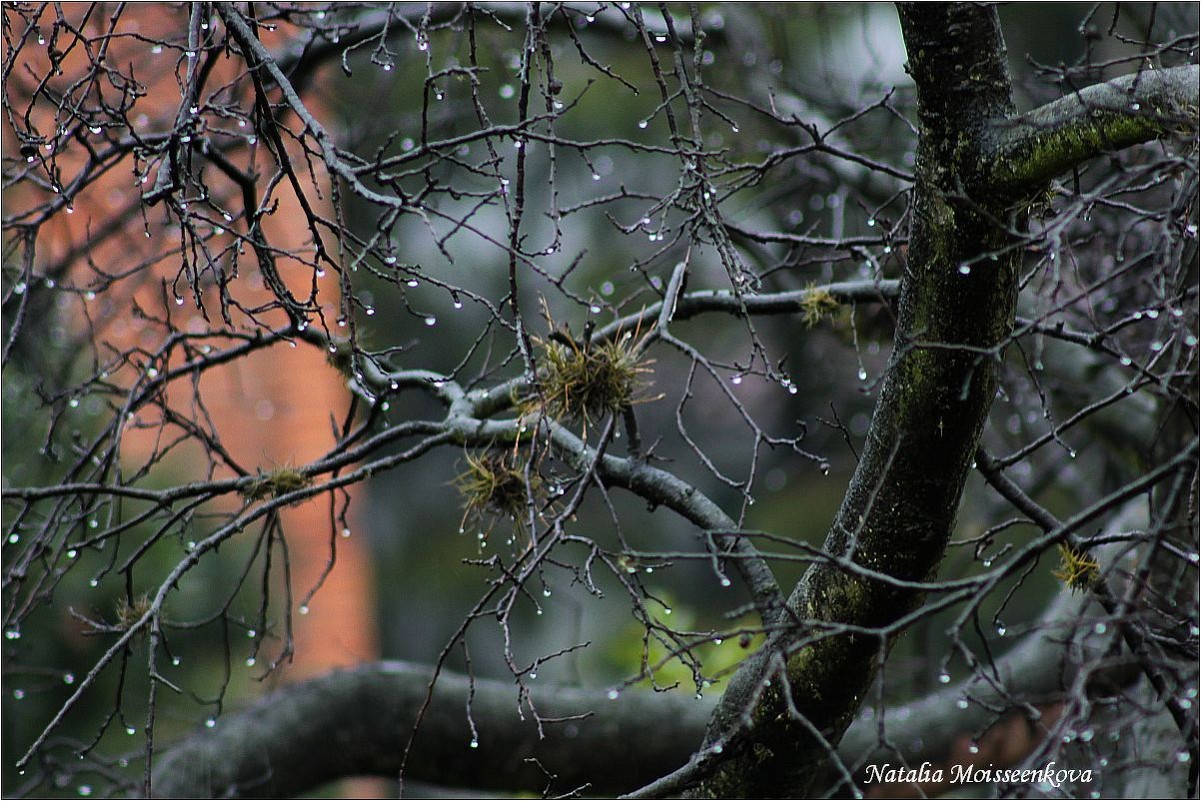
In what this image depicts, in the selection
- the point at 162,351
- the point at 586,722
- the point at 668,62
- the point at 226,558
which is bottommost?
the point at 586,722

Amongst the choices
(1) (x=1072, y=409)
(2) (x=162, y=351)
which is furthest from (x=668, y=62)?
(2) (x=162, y=351)

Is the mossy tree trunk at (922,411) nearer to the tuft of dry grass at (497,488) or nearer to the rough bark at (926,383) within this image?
the rough bark at (926,383)

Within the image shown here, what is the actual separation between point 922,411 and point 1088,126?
0.51 meters

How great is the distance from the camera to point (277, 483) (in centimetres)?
227

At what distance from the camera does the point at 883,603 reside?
2008 millimetres

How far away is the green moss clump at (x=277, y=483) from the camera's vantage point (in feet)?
7.41

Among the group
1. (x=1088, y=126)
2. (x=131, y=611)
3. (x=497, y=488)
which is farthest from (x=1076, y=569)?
(x=131, y=611)

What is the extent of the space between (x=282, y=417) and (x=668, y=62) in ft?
10.1

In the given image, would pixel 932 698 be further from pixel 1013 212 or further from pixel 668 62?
pixel 668 62

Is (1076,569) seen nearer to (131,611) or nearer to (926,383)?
(926,383)

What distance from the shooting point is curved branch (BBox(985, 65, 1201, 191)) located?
157 centimetres

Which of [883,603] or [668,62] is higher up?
[668,62]

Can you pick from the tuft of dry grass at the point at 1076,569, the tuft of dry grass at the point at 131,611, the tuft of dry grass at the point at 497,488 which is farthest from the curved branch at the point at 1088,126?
the tuft of dry grass at the point at 131,611

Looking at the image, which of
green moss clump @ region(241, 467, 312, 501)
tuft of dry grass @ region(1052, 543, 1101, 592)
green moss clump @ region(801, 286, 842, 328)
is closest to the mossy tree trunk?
tuft of dry grass @ region(1052, 543, 1101, 592)
